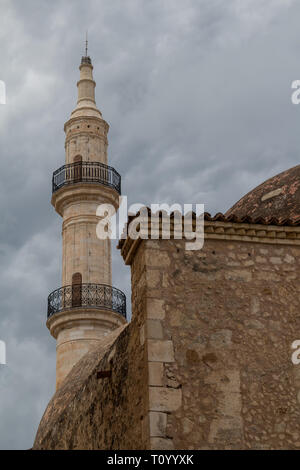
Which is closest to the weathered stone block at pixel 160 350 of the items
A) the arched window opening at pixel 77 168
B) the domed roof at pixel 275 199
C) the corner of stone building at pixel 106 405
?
the corner of stone building at pixel 106 405

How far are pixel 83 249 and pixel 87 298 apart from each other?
73.4 inches

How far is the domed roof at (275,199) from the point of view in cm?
1068

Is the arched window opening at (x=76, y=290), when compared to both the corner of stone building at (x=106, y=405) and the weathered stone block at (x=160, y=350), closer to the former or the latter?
the corner of stone building at (x=106, y=405)

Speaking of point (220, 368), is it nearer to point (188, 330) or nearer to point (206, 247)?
point (188, 330)

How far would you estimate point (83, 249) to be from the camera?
24.9 m

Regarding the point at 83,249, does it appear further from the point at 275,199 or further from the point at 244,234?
the point at 244,234

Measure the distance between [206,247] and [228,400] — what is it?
177 centimetres

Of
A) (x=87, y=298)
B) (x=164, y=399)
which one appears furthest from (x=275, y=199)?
(x=87, y=298)

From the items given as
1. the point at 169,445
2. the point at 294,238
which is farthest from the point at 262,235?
the point at 169,445

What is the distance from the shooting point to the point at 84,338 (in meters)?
23.5

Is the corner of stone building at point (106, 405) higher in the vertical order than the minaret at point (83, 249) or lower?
lower

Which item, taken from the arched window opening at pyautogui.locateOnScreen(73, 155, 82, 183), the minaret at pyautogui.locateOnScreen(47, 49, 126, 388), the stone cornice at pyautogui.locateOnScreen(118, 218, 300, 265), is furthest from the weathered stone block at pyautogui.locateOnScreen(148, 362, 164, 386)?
the arched window opening at pyautogui.locateOnScreen(73, 155, 82, 183)

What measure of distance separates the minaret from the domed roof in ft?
40.2

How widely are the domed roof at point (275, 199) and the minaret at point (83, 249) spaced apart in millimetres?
12262
